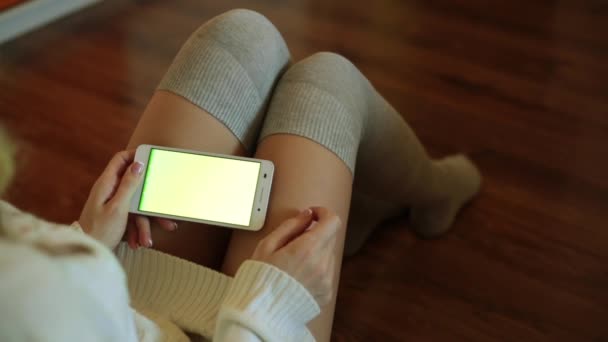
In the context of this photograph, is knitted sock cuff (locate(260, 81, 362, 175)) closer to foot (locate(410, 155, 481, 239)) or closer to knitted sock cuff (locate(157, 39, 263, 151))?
knitted sock cuff (locate(157, 39, 263, 151))

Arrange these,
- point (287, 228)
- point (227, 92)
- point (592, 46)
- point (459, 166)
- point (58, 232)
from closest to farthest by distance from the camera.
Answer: point (58, 232) < point (287, 228) < point (227, 92) < point (459, 166) < point (592, 46)

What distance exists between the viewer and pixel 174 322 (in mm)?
553

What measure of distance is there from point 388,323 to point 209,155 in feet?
1.55

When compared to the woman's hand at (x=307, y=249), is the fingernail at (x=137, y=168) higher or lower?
higher

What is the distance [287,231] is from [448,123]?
0.75m

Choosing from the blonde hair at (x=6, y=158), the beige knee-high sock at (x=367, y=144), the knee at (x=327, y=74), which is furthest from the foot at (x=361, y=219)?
the blonde hair at (x=6, y=158)

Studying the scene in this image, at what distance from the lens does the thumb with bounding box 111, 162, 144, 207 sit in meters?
0.57

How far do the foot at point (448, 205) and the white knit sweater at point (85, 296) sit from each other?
0.54 metres

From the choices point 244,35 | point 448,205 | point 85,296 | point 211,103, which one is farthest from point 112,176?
point 448,205

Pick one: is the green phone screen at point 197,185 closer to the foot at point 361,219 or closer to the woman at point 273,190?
the woman at point 273,190

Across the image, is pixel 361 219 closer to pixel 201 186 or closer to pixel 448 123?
pixel 448 123

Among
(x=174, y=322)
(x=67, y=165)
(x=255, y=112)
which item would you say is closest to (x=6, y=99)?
(x=67, y=165)

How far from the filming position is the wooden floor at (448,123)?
944mm

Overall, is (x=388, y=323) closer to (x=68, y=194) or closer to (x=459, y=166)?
(x=459, y=166)
